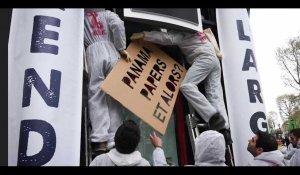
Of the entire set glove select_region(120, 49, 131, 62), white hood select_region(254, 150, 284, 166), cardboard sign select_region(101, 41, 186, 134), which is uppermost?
glove select_region(120, 49, 131, 62)

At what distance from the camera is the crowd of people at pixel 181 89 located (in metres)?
2.06

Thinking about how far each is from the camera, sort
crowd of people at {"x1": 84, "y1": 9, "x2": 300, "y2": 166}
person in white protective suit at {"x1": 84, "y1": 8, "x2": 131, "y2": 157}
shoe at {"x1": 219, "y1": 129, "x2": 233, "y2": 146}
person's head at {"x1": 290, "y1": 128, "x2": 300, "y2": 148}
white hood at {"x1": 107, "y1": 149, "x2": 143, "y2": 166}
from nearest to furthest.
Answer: white hood at {"x1": 107, "y1": 149, "x2": 143, "y2": 166}
crowd of people at {"x1": 84, "y1": 9, "x2": 300, "y2": 166}
person in white protective suit at {"x1": 84, "y1": 8, "x2": 131, "y2": 157}
shoe at {"x1": 219, "y1": 129, "x2": 233, "y2": 146}
person's head at {"x1": 290, "y1": 128, "x2": 300, "y2": 148}

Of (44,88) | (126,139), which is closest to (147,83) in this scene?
(44,88)

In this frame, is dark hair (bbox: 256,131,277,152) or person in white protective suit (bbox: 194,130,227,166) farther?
dark hair (bbox: 256,131,277,152)

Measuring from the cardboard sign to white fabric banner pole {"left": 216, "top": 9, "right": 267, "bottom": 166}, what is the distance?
578 mm

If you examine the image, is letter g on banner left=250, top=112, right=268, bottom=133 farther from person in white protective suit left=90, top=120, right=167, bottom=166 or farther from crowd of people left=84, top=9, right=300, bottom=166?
person in white protective suit left=90, top=120, right=167, bottom=166

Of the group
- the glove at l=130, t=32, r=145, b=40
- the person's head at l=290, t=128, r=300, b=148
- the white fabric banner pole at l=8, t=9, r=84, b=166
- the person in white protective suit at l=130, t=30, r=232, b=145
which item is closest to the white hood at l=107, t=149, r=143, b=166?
the white fabric banner pole at l=8, t=9, r=84, b=166

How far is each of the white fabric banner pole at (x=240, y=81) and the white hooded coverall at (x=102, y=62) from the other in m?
1.31

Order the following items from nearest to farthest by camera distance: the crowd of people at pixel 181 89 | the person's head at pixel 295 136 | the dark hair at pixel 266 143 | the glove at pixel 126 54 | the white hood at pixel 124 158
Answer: the white hood at pixel 124 158 → the crowd of people at pixel 181 89 → the dark hair at pixel 266 143 → the glove at pixel 126 54 → the person's head at pixel 295 136

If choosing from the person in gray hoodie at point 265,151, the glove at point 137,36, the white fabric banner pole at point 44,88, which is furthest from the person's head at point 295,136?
the white fabric banner pole at point 44,88

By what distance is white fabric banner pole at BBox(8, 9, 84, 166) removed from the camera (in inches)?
86.5

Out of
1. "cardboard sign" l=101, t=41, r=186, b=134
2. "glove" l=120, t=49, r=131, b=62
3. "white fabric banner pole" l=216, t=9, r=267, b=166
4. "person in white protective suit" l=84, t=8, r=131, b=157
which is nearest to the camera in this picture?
"person in white protective suit" l=84, t=8, r=131, b=157

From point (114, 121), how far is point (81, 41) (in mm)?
742

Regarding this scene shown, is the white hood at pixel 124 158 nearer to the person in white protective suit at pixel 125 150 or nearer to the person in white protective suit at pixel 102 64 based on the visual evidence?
the person in white protective suit at pixel 125 150
